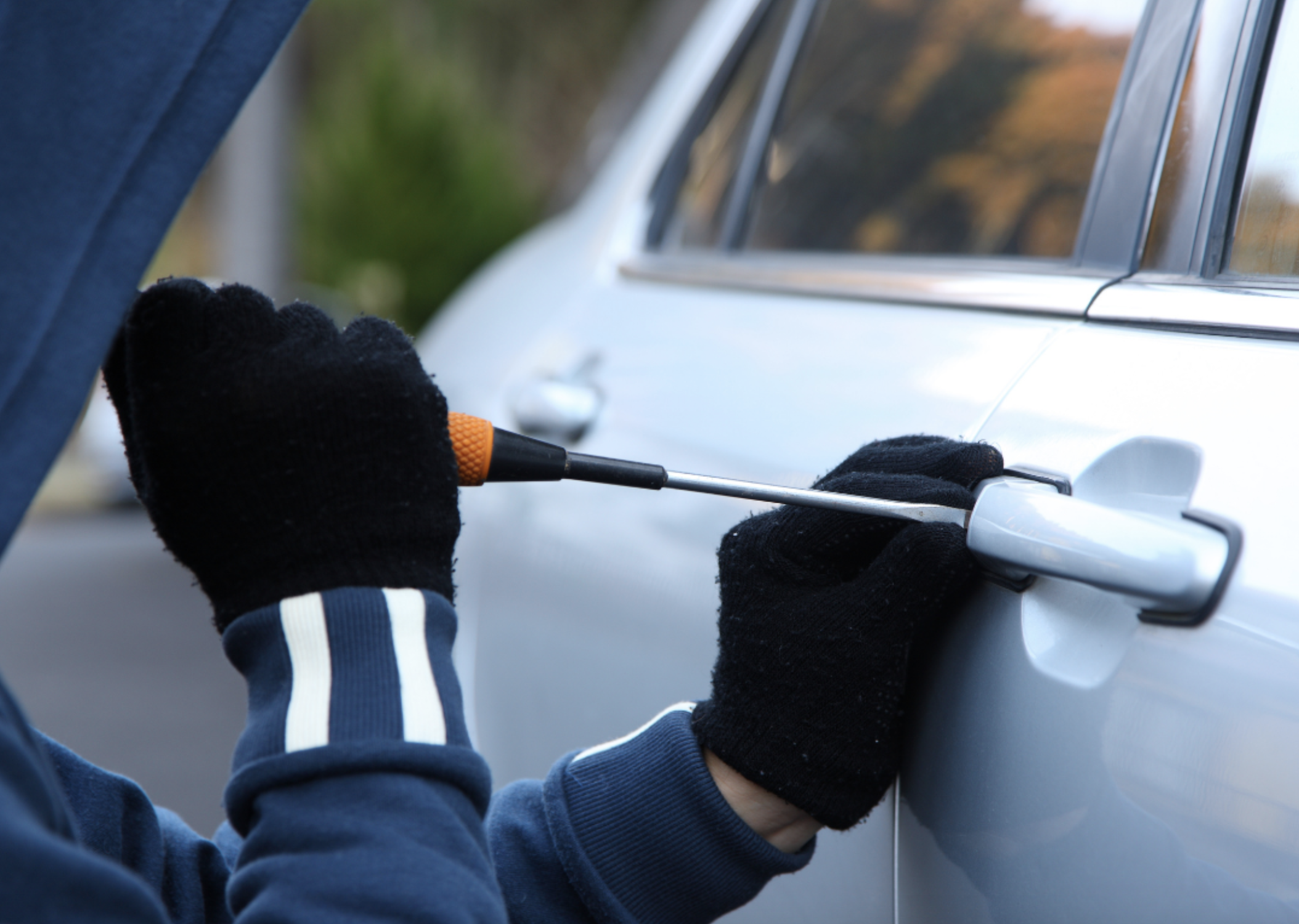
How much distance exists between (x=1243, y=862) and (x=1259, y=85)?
1.78ft

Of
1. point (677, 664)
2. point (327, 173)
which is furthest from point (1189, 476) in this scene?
point (327, 173)

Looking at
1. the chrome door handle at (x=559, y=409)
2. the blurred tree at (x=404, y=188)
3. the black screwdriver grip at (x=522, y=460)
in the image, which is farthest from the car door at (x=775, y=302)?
the blurred tree at (x=404, y=188)

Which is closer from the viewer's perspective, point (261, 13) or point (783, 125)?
point (261, 13)

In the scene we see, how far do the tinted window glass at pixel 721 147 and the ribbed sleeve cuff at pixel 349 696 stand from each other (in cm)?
104

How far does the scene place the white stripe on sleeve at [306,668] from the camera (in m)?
0.72

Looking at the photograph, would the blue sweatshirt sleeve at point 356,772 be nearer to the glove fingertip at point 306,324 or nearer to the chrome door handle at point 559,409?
the glove fingertip at point 306,324

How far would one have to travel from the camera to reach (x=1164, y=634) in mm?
718

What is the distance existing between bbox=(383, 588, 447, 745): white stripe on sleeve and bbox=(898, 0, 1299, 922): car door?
353 millimetres

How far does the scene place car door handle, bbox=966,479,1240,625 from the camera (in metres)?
0.70

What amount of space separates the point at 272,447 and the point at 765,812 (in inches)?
17.3

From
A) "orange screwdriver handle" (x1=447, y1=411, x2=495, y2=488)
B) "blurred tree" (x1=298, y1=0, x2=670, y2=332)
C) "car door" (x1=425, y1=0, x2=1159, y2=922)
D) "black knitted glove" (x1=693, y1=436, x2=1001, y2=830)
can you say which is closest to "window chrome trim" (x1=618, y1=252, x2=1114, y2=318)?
"car door" (x1=425, y1=0, x2=1159, y2=922)

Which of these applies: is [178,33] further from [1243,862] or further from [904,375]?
[1243,862]

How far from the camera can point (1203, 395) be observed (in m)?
0.77

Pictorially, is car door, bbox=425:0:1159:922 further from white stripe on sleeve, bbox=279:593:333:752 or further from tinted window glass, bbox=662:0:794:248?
white stripe on sleeve, bbox=279:593:333:752
